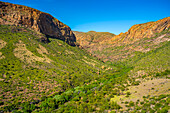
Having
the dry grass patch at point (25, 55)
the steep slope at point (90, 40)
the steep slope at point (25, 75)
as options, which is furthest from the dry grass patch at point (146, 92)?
the steep slope at point (90, 40)

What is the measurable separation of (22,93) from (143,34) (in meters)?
89.7

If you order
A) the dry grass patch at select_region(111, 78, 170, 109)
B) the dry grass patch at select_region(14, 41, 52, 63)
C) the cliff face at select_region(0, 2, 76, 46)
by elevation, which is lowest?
the dry grass patch at select_region(111, 78, 170, 109)

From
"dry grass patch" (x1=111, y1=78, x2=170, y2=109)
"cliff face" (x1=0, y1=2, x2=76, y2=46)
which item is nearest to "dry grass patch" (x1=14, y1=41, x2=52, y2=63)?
"cliff face" (x1=0, y1=2, x2=76, y2=46)

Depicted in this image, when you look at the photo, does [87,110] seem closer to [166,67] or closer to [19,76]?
[19,76]

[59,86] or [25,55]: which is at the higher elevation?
[25,55]

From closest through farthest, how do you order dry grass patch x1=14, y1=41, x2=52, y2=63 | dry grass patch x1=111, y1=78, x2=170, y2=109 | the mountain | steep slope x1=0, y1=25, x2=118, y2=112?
dry grass patch x1=111, y1=78, x2=170, y2=109, the mountain, steep slope x1=0, y1=25, x2=118, y2=112, dry grass patch x1=14, y1=41, x2=52, y2=63

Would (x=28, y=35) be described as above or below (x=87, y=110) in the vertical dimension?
above

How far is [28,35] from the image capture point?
2088 inches

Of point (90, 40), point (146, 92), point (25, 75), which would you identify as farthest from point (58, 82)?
point (90, 40)

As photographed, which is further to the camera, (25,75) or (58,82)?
(58,82)

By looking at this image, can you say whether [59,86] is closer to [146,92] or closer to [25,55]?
[25,55]

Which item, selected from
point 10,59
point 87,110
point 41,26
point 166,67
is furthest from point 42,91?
point 41,26

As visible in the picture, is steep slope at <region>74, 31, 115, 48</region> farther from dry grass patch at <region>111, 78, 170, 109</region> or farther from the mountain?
dry grass patch at <region>111, 78, 170, 109</region>

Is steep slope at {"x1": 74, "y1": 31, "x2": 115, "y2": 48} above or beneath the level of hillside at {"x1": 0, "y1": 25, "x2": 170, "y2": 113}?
above
